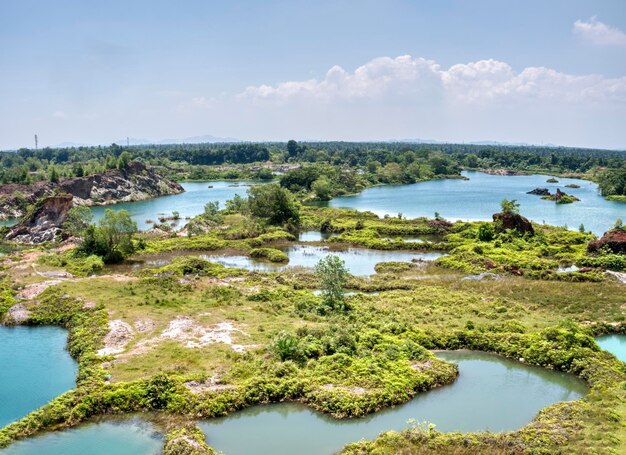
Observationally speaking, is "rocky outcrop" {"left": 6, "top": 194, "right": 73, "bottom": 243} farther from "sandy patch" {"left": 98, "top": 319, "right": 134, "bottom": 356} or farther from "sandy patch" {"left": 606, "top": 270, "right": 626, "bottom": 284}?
"sandy patch" {"left": 606, "top": 270, "right": 626, "bottom": 284}

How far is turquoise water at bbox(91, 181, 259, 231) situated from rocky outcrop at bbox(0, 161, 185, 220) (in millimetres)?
2842

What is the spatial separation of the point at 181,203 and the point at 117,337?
78.8 metres

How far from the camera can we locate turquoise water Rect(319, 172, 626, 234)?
78.3m

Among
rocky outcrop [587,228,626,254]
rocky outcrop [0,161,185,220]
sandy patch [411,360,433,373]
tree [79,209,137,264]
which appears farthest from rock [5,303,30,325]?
rocky outcrop [0,161,185,220]

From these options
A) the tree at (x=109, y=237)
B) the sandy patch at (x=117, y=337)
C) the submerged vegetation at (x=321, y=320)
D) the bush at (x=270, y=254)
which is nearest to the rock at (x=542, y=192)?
the submerged vegetation at (x=321, y=320)

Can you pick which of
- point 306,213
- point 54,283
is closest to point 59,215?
point 54,283

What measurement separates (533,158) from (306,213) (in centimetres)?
14766

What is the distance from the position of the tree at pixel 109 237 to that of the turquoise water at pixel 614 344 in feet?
147

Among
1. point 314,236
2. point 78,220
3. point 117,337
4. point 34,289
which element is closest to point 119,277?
point 34,289

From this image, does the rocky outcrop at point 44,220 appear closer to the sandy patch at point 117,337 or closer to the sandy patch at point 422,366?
the sandy patch at point 117,337

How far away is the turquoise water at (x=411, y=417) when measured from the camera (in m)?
20.4

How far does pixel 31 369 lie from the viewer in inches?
1051

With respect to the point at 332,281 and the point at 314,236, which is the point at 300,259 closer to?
the point at 314,236

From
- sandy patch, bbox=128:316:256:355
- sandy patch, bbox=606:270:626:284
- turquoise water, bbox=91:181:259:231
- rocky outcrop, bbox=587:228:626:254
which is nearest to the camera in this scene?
sandy patch, bbox=128:316:256:355
